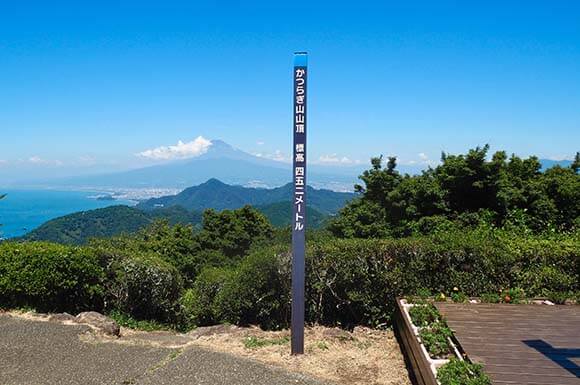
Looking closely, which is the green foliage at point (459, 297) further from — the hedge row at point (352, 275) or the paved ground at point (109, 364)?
the paved ground at point (109, 364)

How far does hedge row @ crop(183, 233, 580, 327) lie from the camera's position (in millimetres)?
6098

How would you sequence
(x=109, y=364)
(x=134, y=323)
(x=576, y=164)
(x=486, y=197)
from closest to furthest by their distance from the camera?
(x=109, y=364) → (x=134, y=323) → (x=486, y=197) → (x=576, y=164)

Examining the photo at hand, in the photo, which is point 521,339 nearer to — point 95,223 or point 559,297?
point 559,297

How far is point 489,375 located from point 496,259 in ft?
9.20

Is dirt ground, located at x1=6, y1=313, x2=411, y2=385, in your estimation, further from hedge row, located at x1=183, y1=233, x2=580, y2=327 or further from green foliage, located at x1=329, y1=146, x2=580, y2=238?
green foliage, located at x1=329, y1=146, x2=580, y2=238

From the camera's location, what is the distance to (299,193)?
4.83 meters

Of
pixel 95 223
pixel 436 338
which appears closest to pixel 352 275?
pixel 436 338

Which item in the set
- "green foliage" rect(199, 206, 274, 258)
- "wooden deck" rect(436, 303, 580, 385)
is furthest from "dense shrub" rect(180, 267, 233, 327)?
"green foliage" rect(199, 206, 274, 258)

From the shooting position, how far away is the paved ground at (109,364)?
4.30 meters

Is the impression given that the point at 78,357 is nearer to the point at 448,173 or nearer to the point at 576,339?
the point at 576,339

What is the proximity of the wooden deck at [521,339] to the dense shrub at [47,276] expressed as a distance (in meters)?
5.06

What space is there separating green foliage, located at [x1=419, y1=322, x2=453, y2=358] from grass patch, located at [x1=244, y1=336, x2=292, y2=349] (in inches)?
67.4

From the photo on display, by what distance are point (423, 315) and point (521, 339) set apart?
3.37 ft

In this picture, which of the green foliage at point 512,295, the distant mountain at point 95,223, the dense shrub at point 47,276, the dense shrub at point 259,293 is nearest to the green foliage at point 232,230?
the dense shrub at point 47,276
